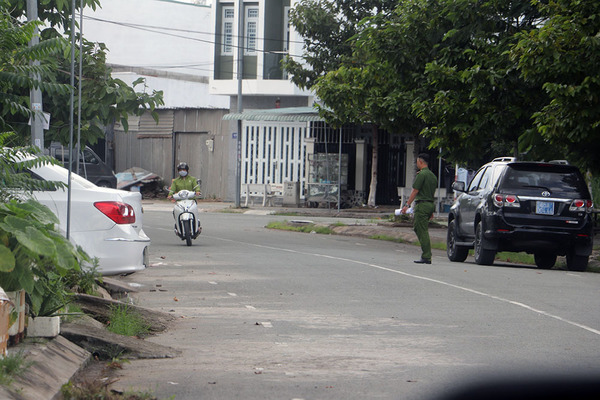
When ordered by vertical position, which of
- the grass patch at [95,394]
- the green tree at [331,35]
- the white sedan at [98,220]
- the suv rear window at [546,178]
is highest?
the green tree at [331,35]

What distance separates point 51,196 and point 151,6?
134 feet

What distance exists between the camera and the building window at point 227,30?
39.8 meters

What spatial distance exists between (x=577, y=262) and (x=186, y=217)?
25.9 feet

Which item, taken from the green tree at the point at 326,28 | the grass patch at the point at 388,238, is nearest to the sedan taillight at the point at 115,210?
the grass patch at the point at 388,238

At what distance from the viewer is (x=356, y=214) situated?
33.1 m

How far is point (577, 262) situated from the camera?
1706cm

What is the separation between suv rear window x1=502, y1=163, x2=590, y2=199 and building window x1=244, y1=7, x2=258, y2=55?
23.9m

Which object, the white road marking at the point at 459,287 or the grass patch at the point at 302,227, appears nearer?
the white road marking at the point at 459,287

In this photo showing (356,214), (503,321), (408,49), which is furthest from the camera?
(356,214)

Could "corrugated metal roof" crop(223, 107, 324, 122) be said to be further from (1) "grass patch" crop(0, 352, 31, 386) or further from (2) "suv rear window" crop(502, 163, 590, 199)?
(1) "grass patch" crop(0, 352, 31, 386)

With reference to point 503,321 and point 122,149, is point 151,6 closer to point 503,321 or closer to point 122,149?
point 122,149

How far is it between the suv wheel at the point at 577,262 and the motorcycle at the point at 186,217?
7603 mm

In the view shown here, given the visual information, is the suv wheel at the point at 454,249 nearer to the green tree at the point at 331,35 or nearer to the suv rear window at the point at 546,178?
the suv rear window at the point at 546,178

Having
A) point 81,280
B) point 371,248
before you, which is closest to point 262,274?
point 81,280
